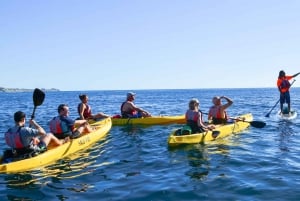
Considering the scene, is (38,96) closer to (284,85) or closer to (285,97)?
(284,85)

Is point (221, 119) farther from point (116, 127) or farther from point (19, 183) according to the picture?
point (19, 183)

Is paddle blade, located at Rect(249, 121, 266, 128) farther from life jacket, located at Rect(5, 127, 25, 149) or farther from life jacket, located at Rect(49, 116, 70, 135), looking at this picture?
life jacket, located at Rect(5, 127, 25, 149)

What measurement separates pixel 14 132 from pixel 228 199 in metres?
5.97

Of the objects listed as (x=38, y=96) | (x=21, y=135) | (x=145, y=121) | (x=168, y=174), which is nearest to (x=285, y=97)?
(x=145, y=121)

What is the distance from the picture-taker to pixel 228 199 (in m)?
7.83

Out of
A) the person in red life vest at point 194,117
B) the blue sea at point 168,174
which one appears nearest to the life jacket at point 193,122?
the person in red life vest at point 194,117

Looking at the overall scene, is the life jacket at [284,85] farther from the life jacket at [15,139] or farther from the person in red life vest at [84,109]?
the life jacket at [15,139]

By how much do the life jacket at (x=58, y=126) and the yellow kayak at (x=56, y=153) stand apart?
19.8 inches

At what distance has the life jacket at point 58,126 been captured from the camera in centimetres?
1335

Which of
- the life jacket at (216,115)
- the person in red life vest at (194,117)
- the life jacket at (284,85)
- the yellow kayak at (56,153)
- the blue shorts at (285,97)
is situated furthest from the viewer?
the blue shorts at (285,97)

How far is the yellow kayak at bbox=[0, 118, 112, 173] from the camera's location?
1027 cm

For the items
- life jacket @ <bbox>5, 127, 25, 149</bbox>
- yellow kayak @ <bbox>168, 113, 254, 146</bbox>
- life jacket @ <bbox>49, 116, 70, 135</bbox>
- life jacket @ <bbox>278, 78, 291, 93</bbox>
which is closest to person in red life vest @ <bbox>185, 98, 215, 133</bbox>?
yellow kayak @ <bbox>168, 113, 254, 146</bbox>

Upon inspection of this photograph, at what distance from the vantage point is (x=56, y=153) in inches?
470

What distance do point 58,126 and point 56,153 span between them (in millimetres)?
1641
